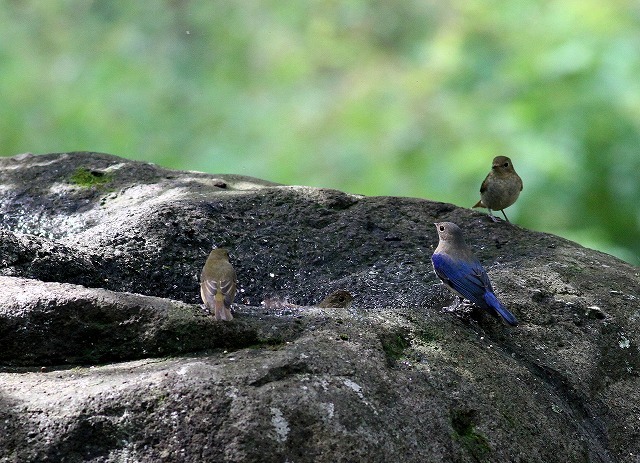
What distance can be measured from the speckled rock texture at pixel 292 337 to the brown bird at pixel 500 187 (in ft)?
3.55

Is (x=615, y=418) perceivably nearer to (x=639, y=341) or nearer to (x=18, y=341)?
(x=639, y=341)

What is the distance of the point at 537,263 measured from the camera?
209 inches

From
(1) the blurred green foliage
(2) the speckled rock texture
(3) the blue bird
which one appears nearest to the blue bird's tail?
(3) the blue bird

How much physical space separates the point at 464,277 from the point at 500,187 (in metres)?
2.63

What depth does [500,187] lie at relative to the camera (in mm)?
7160

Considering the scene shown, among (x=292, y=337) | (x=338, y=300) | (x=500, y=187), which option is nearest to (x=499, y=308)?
(x=338, y=300)

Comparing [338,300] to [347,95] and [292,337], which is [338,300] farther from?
[347,95]

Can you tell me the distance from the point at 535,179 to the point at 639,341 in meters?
6.76

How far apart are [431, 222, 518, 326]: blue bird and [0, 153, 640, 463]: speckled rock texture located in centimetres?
12

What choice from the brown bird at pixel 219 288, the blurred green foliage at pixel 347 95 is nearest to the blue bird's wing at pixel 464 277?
the brown bird at pixel 219 288

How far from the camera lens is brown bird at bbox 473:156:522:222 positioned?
7168 mm

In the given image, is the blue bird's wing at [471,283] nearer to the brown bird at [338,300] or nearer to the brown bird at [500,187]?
the brown bird at [338,300]

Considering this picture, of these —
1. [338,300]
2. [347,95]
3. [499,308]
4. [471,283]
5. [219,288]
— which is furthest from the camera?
[347,95]

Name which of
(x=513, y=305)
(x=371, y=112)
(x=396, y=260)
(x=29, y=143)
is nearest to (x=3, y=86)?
(x=29, y=143)
